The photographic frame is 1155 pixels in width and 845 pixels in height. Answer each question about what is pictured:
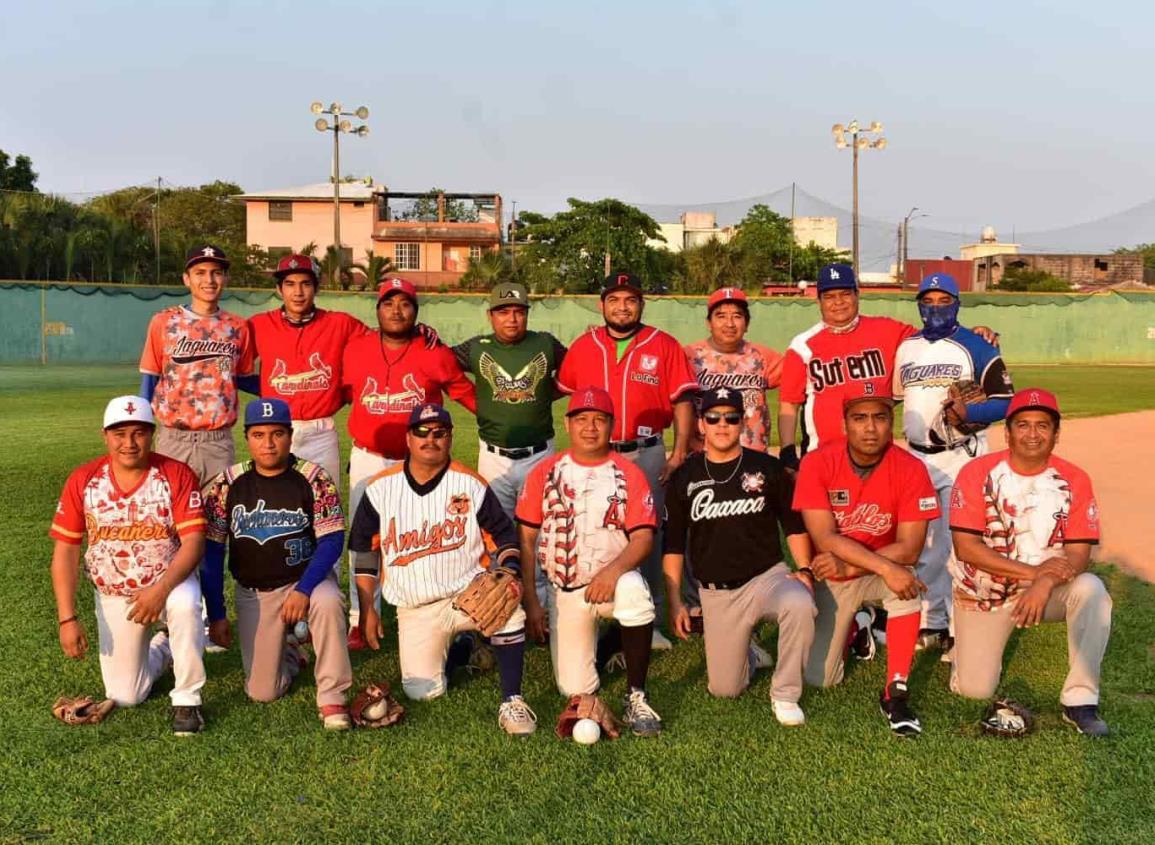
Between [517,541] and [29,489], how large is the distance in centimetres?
670

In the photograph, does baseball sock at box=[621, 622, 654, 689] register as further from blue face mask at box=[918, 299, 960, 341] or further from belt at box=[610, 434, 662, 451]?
blue face mask at box=[918, 299, 960, 341]

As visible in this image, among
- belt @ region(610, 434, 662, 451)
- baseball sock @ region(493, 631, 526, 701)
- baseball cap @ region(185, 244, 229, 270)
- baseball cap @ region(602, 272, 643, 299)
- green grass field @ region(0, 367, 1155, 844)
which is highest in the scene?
baseball cap @ region(185, 244, 229, 270)

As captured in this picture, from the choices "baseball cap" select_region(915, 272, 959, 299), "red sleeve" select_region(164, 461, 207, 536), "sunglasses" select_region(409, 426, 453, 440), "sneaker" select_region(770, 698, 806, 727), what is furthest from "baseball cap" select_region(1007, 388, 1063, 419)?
"red sleeve" select_region(164, 461, 207, 536)

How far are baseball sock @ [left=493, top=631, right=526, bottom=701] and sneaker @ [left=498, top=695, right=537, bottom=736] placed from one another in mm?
41

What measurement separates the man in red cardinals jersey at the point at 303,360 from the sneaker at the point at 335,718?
1.53m

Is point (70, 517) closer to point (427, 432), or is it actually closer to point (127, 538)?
point (127, 538)

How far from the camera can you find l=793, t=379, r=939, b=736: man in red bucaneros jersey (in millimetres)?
4402

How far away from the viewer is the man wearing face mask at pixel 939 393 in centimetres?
533

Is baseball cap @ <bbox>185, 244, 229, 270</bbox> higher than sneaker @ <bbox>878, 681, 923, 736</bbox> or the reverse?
higher

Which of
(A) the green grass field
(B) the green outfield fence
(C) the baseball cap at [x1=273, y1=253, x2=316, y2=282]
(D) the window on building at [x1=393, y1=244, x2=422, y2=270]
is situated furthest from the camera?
(D) the window on building at [x1=393, y1=244, x2=422, y2=270]

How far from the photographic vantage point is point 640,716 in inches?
161

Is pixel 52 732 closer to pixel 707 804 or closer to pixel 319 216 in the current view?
pixel 707 804

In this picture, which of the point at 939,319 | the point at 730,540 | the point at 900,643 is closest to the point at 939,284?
the point at 939,319

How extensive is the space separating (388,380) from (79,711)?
2144 millimetres
